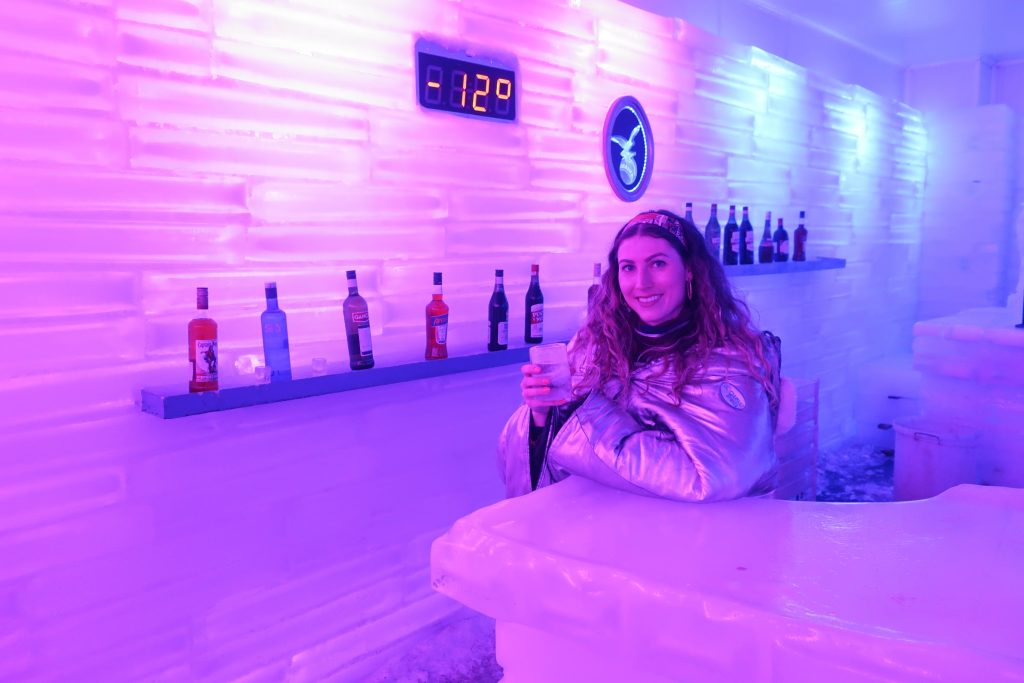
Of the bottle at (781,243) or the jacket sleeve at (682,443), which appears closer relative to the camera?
the jacket sleeve at (682,443)

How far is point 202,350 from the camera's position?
194 centimetres

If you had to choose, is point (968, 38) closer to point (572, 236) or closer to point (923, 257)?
point (923, 257)

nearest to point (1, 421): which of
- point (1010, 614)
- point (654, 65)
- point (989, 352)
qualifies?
point (1010, 614)

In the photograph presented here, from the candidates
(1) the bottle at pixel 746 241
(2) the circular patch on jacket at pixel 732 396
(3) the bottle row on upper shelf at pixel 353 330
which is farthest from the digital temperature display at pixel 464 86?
(1) the bottle at pixel 746 241

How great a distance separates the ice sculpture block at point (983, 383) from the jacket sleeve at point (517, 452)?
2731mm

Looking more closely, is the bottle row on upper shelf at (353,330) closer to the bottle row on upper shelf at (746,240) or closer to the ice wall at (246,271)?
the ice wall at (246,271)

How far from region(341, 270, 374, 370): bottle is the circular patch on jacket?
3.57 feet

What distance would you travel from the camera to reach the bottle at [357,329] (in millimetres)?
2301

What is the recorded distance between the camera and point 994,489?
150 cm

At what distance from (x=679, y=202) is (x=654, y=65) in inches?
24.6

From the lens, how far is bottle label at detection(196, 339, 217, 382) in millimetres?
1938

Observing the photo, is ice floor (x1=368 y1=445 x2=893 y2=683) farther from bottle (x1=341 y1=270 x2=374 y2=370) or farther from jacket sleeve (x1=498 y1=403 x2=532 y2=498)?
bottle (x1=341 y1=270 x2=374 y2=370)

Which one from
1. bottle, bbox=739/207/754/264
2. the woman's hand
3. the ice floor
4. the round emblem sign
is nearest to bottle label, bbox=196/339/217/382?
the woman's hand

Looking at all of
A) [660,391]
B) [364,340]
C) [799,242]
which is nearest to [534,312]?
[364,340]
